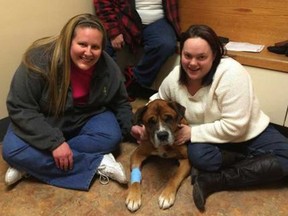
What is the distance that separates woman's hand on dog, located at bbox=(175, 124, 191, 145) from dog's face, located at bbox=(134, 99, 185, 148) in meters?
0.05

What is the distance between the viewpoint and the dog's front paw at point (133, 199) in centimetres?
163

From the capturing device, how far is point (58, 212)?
162 centimetres

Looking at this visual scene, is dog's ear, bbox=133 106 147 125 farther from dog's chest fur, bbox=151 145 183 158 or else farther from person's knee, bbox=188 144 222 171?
person's knee, bbox=188 144 222 171

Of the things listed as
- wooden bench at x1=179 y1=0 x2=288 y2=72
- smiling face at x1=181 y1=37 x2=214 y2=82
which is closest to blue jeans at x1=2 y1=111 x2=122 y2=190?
smiling face at x1=181 y1=37 x2=214 y2=82

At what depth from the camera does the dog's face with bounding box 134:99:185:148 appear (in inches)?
67.0

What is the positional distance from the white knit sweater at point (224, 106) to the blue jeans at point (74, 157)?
0.48m

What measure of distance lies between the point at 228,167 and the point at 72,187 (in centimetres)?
85

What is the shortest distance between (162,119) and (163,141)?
4.6 inches

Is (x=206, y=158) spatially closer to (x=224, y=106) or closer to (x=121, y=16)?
(x=224, y=106)

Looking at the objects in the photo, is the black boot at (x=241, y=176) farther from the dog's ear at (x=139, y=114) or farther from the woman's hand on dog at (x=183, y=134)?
the dog's ear at (x=139, y=114)

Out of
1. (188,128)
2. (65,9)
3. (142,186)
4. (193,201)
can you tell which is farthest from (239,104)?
(65,9)

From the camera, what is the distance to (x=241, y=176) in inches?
67.2

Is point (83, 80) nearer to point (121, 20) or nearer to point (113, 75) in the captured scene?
point (113, 75)

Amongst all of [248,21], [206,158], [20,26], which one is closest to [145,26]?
[248,21]
